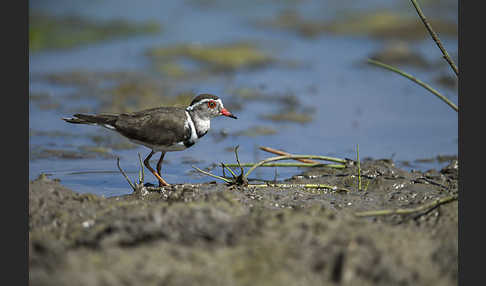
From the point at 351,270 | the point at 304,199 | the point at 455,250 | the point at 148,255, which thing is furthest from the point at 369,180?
the point at 148,255

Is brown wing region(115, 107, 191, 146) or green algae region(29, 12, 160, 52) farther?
green algae region(29, 12, 160, 52)

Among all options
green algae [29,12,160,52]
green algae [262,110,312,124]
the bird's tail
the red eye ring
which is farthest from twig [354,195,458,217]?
green algae [29,12,160,52]

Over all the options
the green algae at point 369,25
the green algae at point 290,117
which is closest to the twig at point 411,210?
the green algae at point 290,117

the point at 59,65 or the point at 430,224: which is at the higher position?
the point at 59,65

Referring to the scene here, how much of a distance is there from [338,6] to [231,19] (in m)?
2.79

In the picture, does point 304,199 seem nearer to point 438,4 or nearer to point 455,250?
point 455,250

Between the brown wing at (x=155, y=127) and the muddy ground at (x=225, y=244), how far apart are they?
1.53m

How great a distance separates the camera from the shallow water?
797 centimetres

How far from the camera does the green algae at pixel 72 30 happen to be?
13242 mm

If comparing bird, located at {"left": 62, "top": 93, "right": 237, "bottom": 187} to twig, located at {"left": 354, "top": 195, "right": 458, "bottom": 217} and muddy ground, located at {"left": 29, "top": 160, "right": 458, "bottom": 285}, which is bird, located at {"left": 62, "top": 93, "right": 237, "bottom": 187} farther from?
twig, located at {"left": 354, "top": 195, "right": 458, "bottom": 217}

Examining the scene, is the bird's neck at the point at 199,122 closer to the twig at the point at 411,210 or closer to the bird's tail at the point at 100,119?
the bird's tail at the point at 100,119

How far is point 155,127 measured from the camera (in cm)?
660

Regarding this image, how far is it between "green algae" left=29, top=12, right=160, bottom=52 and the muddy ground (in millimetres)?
8740

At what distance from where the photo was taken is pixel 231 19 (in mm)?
15078
